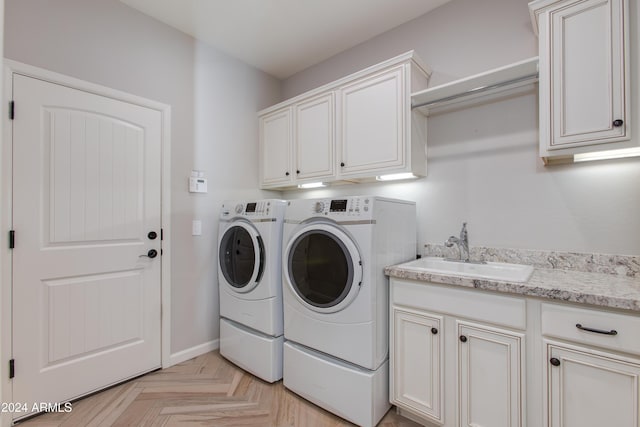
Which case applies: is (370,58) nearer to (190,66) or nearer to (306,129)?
(306,129)

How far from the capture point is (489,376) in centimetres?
157

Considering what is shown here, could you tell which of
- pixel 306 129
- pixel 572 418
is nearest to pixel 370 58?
pixel 306 129

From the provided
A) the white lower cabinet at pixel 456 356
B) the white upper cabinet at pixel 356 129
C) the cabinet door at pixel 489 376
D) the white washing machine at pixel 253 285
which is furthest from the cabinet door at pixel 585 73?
the white washing machine at pixel 253 285

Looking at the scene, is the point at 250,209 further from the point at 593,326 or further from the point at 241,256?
the point at 593,326

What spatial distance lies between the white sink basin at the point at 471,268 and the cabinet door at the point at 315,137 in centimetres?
100

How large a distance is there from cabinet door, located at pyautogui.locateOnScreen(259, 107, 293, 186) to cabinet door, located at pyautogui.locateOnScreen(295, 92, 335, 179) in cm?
12

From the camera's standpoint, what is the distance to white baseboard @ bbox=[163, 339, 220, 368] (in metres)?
2.54

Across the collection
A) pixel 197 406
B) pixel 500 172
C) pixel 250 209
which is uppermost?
pixel 500 172

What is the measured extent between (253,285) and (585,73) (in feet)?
7.51

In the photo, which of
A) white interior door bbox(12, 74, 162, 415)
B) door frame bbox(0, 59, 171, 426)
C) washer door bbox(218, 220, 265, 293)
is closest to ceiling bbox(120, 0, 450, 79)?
door frame bbox(0, 59, 171, 426)

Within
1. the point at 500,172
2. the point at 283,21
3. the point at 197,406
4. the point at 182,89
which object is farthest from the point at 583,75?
the point at 197,406

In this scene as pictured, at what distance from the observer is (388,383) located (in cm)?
195

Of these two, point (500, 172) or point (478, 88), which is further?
point (500, 172)

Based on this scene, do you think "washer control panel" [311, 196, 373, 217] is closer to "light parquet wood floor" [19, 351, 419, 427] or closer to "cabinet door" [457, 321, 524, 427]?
"cabinet door" [457, 321, 524, 427]
